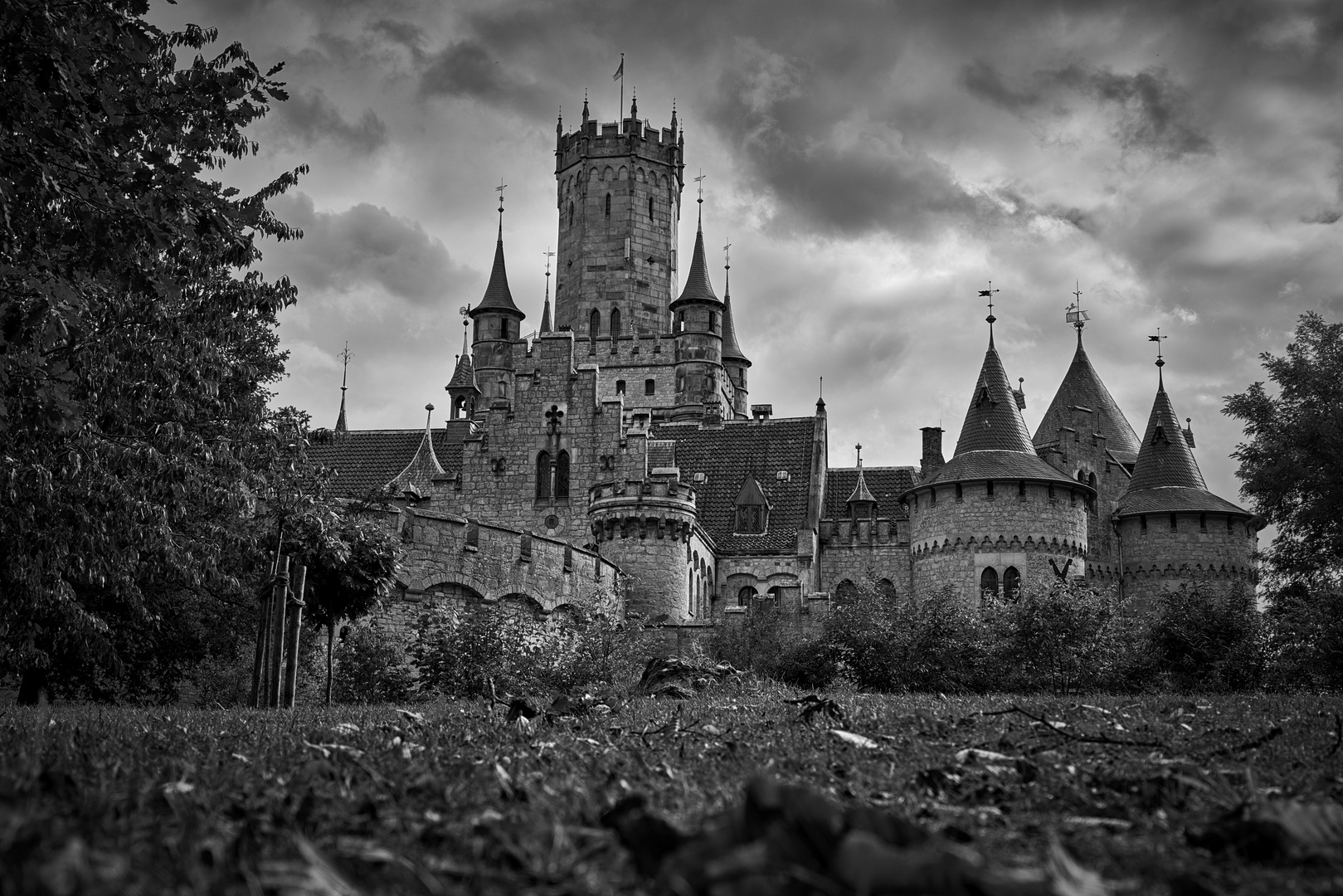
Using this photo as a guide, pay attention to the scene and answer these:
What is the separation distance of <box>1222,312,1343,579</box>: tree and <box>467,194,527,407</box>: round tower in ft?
121

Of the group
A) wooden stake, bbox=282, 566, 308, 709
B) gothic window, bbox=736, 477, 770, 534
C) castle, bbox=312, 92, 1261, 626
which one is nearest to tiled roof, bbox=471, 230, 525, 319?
castle, bbox=312, 92, 1261, 626

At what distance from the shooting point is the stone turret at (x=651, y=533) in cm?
3741

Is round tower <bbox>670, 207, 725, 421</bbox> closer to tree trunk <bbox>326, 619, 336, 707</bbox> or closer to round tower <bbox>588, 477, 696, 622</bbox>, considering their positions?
round tower <bbox>588, 477, 696, 622</bbox>

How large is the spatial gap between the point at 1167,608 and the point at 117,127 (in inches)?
784

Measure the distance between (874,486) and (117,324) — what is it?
36586 mm

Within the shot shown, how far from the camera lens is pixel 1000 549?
41156mm

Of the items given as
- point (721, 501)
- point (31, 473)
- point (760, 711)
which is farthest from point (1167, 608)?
point (721, 501)

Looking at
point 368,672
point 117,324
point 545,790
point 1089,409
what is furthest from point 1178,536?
point 545,790

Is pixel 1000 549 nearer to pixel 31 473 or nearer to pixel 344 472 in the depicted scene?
pixel 344 472

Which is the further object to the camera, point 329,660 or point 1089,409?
point 1089,409

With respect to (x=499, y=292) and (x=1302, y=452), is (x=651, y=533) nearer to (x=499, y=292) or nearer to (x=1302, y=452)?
(x=1302, y=452)

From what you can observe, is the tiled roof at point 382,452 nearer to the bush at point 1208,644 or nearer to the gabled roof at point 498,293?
the gabled roof at point 498,293

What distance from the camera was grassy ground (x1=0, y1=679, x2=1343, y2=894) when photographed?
328 cm

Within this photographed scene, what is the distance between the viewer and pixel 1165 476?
151 ft
